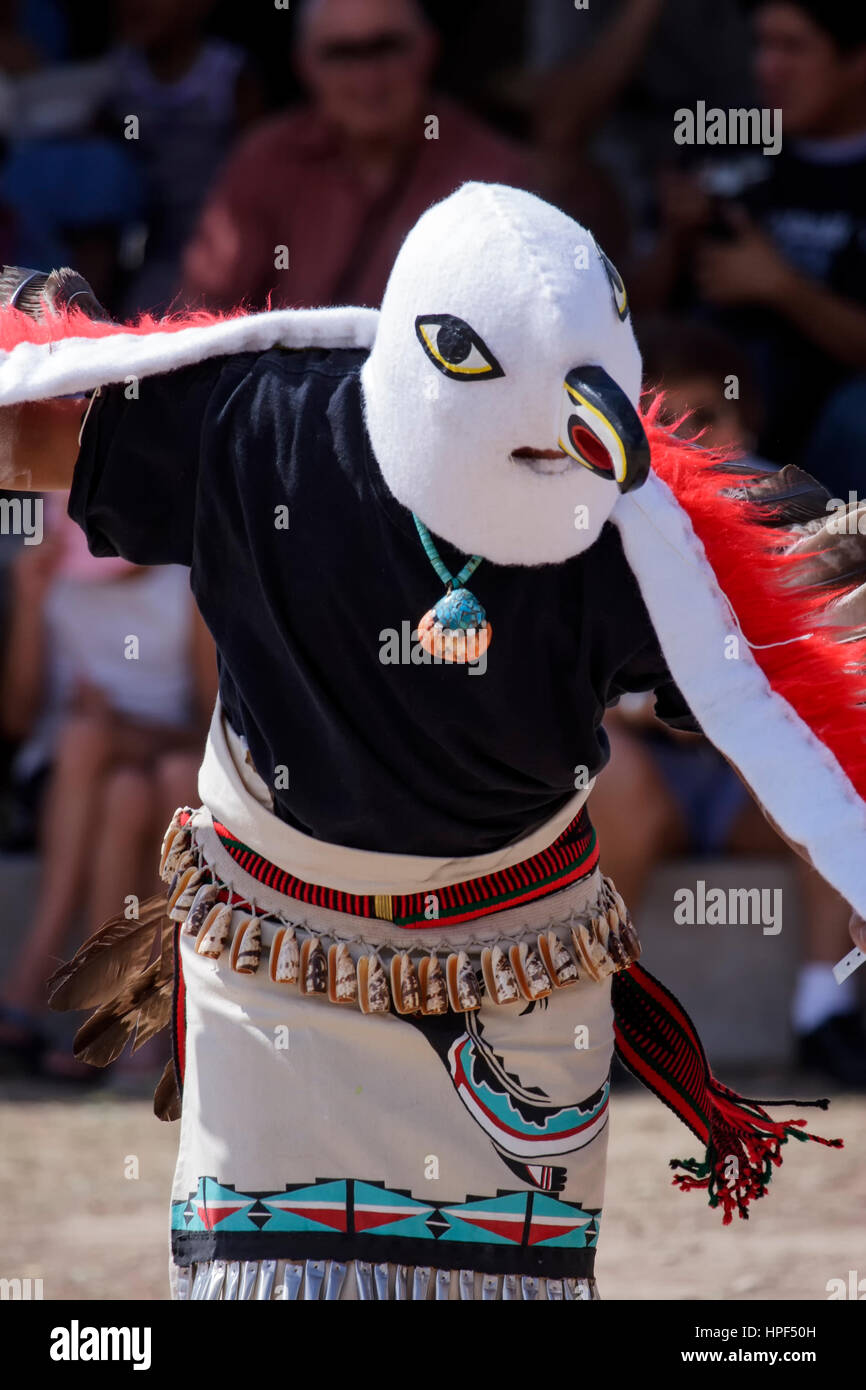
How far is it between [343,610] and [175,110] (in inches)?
170

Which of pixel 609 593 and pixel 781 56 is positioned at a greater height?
pixel 781 56

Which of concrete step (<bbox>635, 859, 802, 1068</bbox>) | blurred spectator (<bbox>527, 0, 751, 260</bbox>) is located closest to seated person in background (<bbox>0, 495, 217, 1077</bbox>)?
concrete step (<bbox>635, 859, 802, 1068</bbox>)

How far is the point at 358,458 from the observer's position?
193cm

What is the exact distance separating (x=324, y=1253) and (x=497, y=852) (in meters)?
0.48

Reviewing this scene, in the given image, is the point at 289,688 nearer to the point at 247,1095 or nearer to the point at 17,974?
the point at 247,1095

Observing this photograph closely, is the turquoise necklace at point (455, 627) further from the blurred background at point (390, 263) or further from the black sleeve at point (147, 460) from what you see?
the blurred background at point (390, 263)

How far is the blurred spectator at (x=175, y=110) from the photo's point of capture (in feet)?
18.8

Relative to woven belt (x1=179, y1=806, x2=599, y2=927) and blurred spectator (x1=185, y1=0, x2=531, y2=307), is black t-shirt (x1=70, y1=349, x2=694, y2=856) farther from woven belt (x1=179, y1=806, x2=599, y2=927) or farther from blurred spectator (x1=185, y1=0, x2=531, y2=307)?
blurred spectator (x1=185, y1=0, x2=531, y2=307)

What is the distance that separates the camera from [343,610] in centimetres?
192

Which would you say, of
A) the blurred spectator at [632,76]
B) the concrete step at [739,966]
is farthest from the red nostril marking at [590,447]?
the blurred spectator at [632,76]

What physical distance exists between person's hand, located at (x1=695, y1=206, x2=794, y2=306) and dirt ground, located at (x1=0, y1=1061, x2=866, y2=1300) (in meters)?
2.18

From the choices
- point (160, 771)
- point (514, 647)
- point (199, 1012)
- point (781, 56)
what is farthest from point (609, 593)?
point (781, 56)

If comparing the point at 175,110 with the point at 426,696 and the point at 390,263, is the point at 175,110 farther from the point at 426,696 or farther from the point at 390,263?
the point at 426,696

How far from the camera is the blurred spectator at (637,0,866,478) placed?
205 inches
